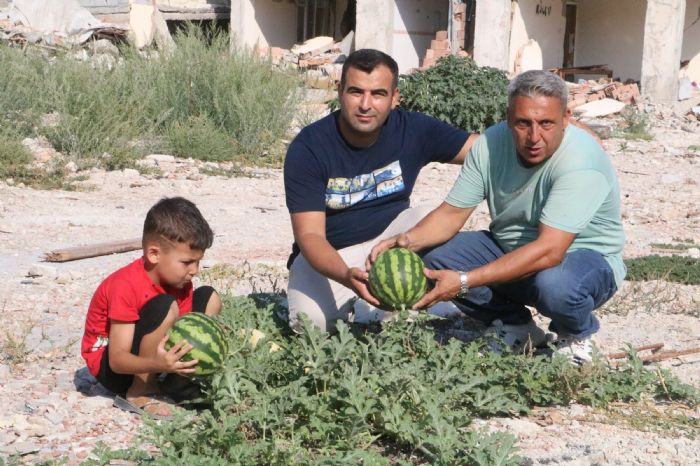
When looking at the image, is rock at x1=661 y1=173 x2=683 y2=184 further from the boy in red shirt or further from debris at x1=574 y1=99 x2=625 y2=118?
the boy in red shirt

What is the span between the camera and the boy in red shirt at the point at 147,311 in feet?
13.9

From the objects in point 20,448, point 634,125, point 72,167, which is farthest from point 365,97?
point 634,125

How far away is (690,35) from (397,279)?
2024 cm

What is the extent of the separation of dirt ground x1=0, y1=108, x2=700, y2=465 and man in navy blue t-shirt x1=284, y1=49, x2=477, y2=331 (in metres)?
1.18

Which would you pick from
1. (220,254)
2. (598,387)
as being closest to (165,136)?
(220,254)

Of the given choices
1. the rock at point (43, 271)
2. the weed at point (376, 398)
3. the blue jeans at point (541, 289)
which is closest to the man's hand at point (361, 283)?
the weed at point (376, 398)

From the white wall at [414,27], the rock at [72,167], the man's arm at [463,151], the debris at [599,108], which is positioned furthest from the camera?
the white wall at [414,27]

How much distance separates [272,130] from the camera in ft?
44.0

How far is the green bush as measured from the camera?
14570mm

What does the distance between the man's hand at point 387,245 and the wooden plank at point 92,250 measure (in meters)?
3.32

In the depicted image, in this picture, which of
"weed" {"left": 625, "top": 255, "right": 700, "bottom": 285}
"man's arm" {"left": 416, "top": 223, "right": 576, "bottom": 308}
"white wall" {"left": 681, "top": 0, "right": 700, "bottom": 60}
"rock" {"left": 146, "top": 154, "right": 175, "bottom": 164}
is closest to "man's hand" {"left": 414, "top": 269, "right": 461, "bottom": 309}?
"man's arm" {"left": 416, "top": 223, "right": 576, "bottom": 308}

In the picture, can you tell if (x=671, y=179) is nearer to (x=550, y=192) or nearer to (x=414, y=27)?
(x=550, y=192)

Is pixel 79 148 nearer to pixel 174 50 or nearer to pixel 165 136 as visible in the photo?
pixel 165 136

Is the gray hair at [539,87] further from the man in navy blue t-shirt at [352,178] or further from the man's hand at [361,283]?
the man's hand at [361,283]
